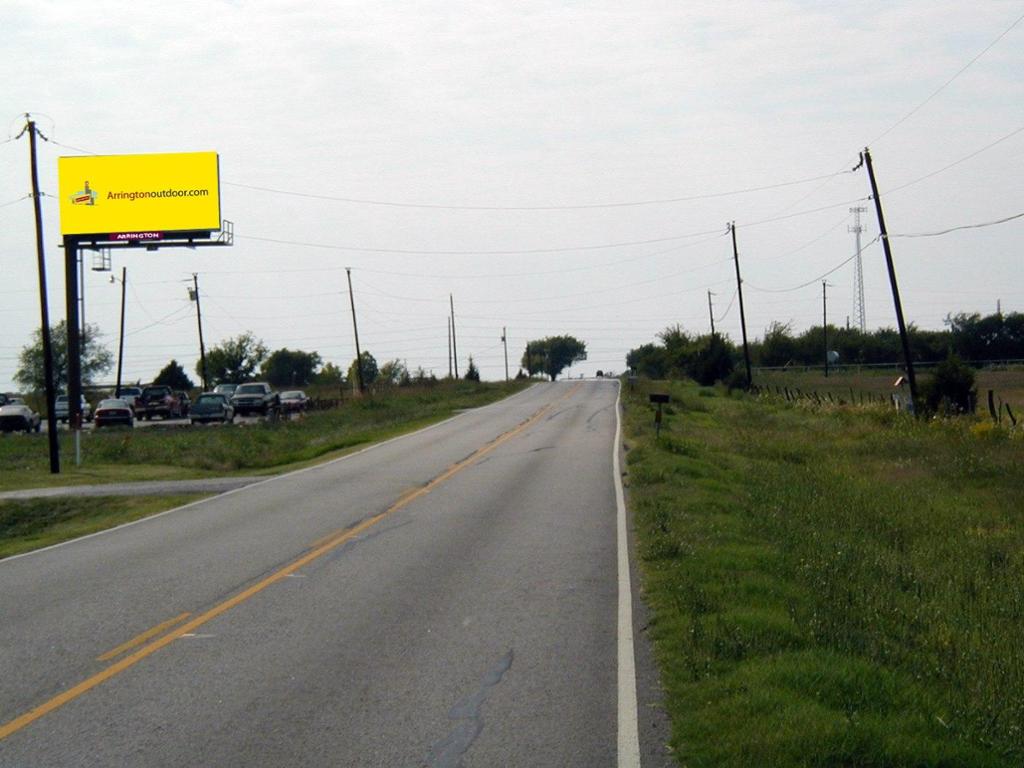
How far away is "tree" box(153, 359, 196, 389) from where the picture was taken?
4257 inches

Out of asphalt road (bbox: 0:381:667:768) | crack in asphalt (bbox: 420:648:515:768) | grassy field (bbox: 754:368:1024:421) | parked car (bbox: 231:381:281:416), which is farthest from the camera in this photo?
parked car (bbox: 231:381:281:416)

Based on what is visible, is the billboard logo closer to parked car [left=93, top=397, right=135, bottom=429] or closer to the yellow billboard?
the yellow billboard

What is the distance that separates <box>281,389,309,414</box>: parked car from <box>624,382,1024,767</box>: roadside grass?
42.3 m

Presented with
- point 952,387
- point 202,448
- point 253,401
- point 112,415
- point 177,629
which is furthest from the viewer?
point 253,401

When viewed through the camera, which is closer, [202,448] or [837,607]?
[837,607]

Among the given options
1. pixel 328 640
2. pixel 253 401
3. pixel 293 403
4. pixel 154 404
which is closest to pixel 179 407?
pixel 154 404

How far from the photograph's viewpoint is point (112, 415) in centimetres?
5456

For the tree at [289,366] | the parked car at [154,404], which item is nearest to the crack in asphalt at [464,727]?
the parked car at [154,404]

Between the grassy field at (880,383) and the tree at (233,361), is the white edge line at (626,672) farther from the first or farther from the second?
the tree at (233,361)

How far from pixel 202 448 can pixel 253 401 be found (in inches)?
1008

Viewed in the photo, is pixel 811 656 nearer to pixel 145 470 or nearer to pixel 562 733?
pixel 562 733

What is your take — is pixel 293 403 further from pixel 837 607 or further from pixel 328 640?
pixel 837 607

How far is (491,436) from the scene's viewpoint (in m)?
39.0

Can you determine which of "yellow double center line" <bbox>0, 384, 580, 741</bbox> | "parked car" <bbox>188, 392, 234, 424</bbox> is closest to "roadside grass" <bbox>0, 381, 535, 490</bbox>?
"parked car" <bbox>188, 392, 234, 424</bbox>
